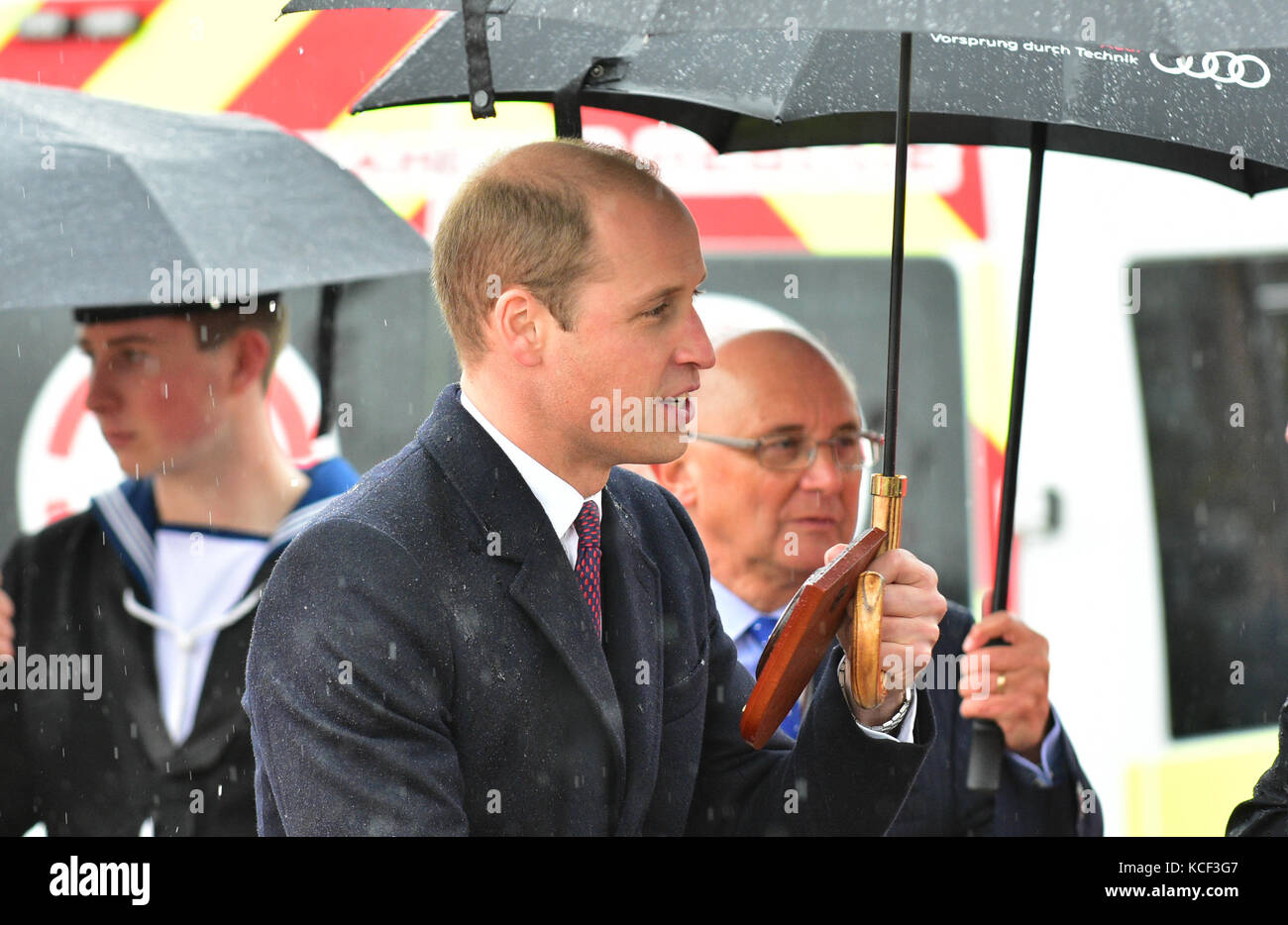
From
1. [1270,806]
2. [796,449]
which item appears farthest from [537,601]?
[796,449]

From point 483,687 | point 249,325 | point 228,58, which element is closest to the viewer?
point 483,687

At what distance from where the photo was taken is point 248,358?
3.65 m

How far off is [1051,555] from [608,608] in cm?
226

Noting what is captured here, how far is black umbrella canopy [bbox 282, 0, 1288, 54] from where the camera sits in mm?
1694

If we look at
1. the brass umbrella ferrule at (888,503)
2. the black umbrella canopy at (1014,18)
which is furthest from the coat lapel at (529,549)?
the black umbrella canopy at (1014,18)

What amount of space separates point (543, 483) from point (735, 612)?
4.13 feet

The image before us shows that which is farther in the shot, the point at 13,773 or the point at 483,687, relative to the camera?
the point at 13,773

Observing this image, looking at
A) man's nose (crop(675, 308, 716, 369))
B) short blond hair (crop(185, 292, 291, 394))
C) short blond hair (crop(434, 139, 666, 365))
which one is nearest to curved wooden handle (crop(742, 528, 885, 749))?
man's nose (crop(675, 308, 716, 369))

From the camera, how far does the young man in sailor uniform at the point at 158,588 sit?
10.8ft

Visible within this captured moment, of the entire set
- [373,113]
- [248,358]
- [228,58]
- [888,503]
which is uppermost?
[228,58]

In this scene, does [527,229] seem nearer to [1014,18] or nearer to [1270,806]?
[1014,18]

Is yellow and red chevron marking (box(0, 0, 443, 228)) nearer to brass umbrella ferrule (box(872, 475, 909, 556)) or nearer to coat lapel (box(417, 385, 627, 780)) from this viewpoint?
coat lapel (box(417, 385, 627, 780))

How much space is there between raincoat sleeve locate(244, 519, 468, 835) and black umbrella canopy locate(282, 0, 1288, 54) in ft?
2.40

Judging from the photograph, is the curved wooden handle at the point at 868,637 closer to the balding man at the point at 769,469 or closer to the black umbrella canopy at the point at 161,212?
the balding man at the point at 769,469
